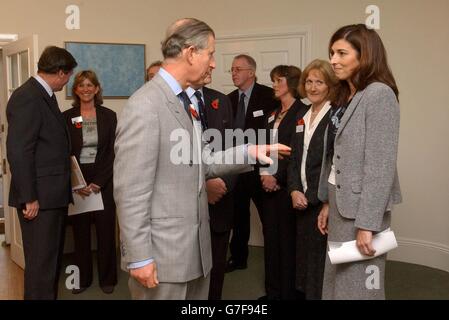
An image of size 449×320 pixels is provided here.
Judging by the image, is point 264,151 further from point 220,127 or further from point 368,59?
point 220,127

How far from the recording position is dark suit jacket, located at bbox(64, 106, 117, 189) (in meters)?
3.58

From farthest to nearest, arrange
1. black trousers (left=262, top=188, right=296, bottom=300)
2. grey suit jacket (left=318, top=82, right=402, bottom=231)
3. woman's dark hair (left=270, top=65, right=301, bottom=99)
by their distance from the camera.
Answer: woman's dark hair (left=270, top=65, right=301, bottom=99), black trousers (left=262, top=188, right=296, bottom=300), grey suit jacket (left=318, top=82, right=402, bottom=231)

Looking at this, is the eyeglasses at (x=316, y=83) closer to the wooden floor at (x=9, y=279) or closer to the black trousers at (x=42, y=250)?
the black trousers at (x=42, y=250)

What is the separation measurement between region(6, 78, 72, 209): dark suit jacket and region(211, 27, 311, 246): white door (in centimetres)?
248

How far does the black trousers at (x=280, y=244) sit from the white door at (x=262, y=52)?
5.50 ft

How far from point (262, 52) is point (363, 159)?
3.11 meters

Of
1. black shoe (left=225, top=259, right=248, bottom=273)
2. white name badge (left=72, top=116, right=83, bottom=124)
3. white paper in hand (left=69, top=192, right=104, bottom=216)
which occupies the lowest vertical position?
black shoe (left=225, top=259, right=248, bottom=273)

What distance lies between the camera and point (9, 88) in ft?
14.0

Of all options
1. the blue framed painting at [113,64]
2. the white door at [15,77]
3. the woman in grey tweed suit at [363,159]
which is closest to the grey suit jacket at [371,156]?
the woman in grey tweed suit at [363,159]

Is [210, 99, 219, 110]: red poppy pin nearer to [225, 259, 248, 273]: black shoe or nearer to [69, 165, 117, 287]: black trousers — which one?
[69, 165, 117, 287]: black trousers

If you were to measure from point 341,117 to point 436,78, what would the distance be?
2.34 metres

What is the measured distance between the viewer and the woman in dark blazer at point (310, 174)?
2.65 meters

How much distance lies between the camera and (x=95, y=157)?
3650 millimetres

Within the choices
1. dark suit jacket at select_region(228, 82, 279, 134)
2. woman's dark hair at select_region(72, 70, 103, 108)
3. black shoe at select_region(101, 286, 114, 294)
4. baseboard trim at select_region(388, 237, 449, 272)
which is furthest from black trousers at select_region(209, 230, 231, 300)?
baseboard trim at select_region(388, 237, 449, 272)
